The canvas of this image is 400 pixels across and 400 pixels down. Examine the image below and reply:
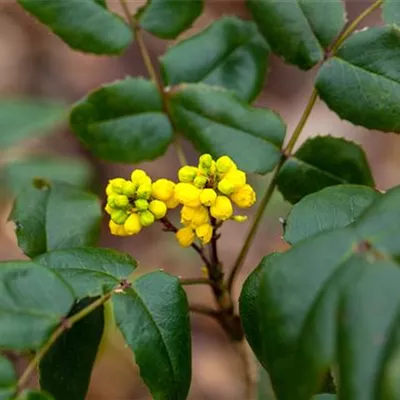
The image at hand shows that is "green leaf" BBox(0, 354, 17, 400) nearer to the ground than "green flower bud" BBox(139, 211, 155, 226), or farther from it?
nearer to the ground

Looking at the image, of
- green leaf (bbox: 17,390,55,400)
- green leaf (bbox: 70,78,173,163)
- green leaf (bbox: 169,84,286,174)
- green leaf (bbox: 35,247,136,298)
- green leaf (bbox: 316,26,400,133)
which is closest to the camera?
green leaf (bbox: 17,390,55,400)

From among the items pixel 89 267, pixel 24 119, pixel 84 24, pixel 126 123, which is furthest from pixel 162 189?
pixel 24 119

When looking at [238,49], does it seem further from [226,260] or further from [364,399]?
[226,260]

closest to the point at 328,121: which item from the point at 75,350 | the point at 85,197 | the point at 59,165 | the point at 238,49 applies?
the point at 59,165

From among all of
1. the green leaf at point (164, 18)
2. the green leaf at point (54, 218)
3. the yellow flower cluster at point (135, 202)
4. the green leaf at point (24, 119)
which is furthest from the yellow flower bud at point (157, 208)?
the green leaf at point (24, 119)

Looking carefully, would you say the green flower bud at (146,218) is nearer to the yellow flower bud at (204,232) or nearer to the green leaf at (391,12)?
the yellow flower bud at (204,232)

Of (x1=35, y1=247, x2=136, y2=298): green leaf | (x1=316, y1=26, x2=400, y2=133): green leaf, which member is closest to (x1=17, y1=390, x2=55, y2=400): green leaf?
(x1=35, y1=247, x2=136, y2=298): green leaf

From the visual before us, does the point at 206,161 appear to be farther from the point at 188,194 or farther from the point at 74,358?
the point at 74,358

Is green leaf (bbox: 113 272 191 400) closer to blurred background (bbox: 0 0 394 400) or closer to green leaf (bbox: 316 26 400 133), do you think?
green leaf (bbox: 316 26 400 133)
